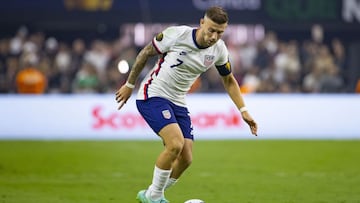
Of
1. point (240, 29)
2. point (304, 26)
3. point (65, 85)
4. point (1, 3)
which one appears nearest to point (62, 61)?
point (65, 85)

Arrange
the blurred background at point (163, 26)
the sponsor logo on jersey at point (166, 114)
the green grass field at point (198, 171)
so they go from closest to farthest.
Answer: the sponsor logo on jersey at point (166, 114)
the green grass field at point (198, 171)
the blurred background at point (163, 26)

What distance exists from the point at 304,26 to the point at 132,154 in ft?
30.2

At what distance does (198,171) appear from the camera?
1611 centimetres

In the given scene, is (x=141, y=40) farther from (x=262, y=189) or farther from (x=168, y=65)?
(x=168, y=65)

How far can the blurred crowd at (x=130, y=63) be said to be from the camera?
81.9 ft

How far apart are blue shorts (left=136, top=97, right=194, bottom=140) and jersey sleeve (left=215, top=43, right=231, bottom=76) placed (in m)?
0.62

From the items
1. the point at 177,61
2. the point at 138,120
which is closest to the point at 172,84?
the point at 177,61

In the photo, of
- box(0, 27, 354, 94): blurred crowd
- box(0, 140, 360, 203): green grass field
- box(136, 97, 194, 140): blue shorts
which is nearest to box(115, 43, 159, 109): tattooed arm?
box(136, 97, 194, 140): blue shorts

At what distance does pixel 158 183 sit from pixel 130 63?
1442 cm

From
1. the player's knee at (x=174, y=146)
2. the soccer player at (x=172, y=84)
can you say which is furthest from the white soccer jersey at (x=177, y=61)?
the player's knee at (x=174, y=146)

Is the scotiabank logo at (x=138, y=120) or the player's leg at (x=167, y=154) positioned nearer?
the player's leg at (x=167, y=154)

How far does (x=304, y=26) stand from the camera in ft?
86.7

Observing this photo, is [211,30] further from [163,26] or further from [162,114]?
[163,26]

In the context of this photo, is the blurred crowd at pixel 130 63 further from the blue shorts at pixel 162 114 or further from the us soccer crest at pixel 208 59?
the us soccer crest at pixel 208 59
